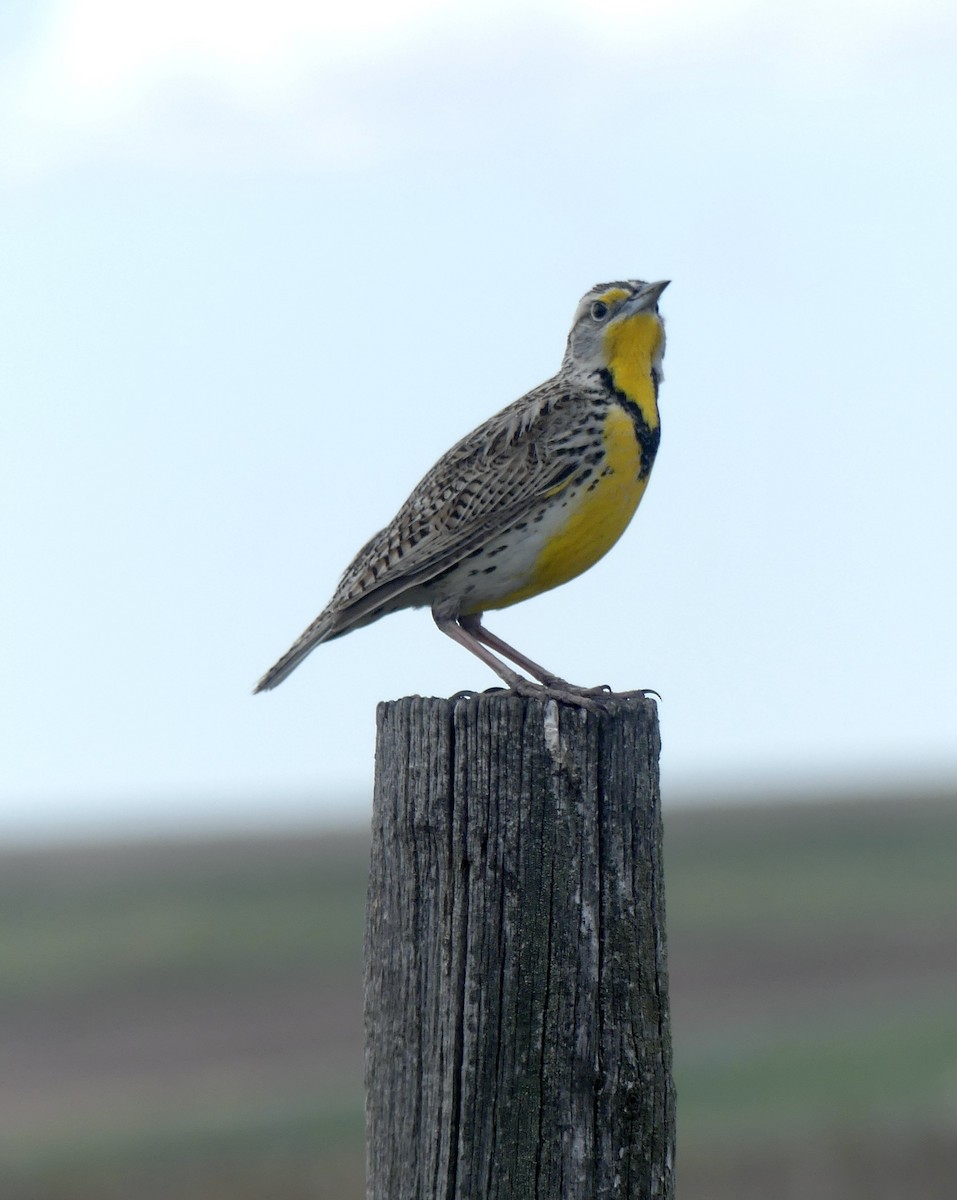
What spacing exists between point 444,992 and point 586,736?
0.58 metres

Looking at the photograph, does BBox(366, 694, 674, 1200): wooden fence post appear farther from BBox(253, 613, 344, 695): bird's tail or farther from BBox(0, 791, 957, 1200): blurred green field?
BBox(0, 791, 957, 1200): blurred green field

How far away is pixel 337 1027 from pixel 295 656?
1686 cm

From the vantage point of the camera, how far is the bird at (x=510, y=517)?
5.93 metres

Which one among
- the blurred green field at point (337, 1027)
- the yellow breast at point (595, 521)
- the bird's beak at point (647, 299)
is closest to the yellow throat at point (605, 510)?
the yellow breast at point (595, 521)

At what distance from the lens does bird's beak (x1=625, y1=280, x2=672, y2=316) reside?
666 cm

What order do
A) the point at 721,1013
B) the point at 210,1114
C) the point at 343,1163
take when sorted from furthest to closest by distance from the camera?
1. the point at 721,1013
2. the point at 210,1114
3. the point at 343,1163

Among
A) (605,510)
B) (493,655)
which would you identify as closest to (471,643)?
(493,655)

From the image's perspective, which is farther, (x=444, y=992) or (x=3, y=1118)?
(x=3, y=1118)

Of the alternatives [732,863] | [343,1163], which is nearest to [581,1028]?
[343,1163]

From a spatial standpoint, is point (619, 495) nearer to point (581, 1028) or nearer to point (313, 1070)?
point (581, 1028)

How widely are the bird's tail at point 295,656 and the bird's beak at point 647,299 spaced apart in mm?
1547

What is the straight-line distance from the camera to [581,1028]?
3785 mm

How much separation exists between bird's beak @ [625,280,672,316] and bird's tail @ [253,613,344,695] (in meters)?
1.55

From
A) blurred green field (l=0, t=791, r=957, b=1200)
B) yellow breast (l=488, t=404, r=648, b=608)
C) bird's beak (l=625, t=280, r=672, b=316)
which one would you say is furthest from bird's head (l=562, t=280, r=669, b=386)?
blurred green field (l=0, t=791, r=957, b=1200)
